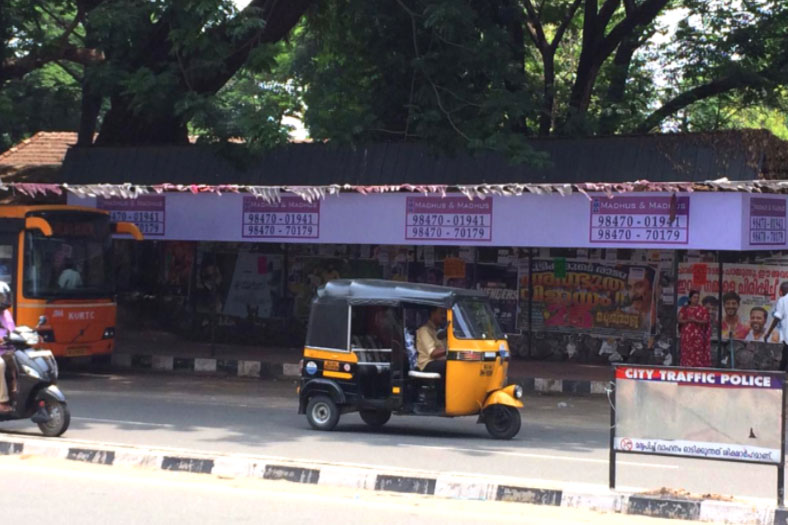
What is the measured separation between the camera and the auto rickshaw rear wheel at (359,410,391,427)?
39.4 ft

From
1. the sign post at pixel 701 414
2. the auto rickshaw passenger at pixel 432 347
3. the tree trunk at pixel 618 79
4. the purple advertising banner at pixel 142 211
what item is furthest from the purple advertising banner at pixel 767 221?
the purple advertising banner at pixel 142 211

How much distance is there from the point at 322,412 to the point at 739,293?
8292 mm

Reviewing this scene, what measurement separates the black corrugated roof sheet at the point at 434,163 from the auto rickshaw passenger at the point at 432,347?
5538mm

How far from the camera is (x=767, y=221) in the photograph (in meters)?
15.4

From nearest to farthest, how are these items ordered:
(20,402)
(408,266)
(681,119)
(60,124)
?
(20,402) → (408,266) → (681,119) → (60,124)

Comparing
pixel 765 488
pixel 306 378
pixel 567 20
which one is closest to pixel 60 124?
pixel 567 20

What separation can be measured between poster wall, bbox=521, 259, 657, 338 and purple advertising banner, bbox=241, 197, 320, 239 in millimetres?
3905

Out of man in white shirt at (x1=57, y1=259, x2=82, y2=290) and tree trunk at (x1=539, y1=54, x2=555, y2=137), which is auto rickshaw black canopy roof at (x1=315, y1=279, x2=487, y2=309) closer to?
man in white shirt at (x1=57, y1=259, x2=82, y2=290)

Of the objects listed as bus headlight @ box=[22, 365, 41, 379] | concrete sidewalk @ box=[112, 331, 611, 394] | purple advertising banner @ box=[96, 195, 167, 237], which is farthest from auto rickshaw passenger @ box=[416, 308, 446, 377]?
purple advertising banner @ box=[96, 195, 167, 237]

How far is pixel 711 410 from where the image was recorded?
7293 millimetres

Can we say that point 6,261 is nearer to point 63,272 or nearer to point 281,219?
point 63,272

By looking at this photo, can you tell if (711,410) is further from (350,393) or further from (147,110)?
(147,110)

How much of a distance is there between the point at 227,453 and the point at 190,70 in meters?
10.8

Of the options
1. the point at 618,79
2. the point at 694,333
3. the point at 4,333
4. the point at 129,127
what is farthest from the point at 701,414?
the point at 618,79
